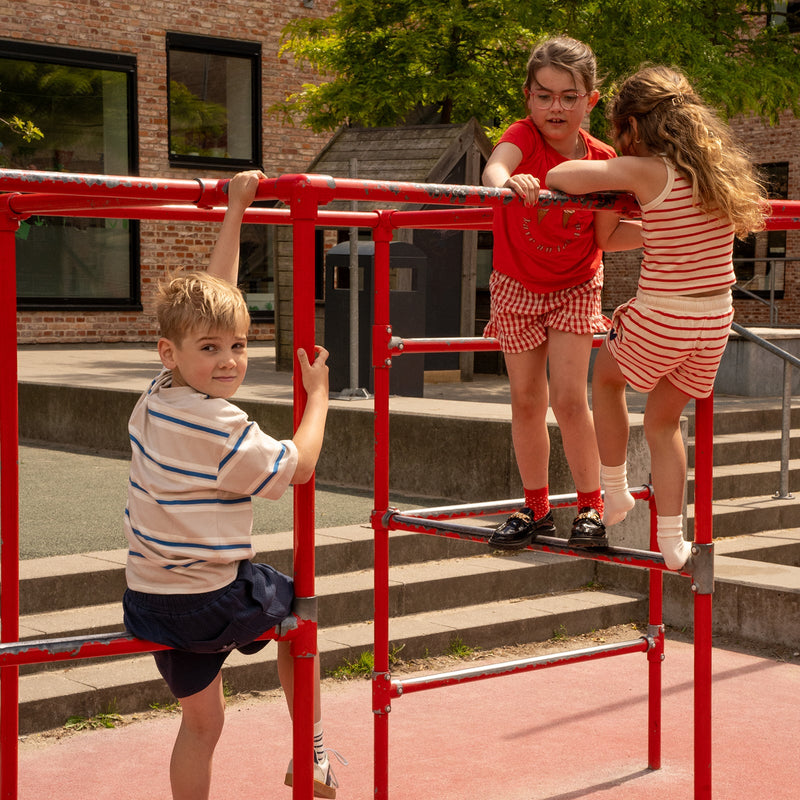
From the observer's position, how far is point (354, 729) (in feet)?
15.4

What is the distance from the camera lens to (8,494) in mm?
2977

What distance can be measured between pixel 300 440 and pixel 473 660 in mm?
3317

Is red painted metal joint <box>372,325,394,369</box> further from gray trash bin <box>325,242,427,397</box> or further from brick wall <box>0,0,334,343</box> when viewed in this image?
brick wall <box>0,0,334,343</box>

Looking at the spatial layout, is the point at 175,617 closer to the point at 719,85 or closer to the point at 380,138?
the point at 380,138

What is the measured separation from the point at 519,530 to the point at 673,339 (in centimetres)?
77

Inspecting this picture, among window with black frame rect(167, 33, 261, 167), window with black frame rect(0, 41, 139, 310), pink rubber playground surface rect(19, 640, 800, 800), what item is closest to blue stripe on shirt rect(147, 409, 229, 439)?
pink rubber playground surface rect(19, 640, 800, 800)

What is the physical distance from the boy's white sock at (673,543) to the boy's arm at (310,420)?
1.06 metres

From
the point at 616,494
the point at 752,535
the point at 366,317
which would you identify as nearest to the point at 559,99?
the point at 616,494

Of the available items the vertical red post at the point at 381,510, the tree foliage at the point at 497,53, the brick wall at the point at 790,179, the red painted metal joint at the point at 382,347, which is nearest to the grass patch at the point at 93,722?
the vertical red post at the point at 381,510

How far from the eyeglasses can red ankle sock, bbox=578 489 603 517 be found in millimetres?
1051

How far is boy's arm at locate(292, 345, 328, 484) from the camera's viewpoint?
2.50 metres

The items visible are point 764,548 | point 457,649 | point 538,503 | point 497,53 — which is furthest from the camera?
point 497,53

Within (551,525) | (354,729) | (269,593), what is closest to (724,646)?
(354,729)

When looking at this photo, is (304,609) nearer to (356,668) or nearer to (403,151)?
(356,668)
